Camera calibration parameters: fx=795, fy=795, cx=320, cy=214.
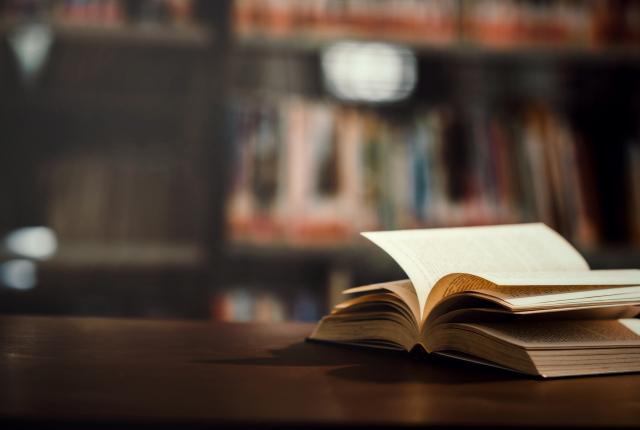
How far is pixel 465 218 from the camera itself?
6.24 ft

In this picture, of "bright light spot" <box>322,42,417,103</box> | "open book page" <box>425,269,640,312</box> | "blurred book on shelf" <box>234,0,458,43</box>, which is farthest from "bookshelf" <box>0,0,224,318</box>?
"open book page" <box>425,269,640,312</box>

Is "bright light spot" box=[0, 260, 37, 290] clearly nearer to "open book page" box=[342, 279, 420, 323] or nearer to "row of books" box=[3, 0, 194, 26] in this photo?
"row of books" box=[3, 0, 194, 26]

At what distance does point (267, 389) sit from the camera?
1.82ft

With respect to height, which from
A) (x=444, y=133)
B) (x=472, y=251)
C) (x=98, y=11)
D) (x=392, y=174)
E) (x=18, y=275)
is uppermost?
(x=98, y=11)

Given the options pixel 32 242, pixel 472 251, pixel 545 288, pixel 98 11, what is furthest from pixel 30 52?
pixel 545 288

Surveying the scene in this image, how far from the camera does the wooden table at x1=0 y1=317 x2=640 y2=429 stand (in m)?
0.46

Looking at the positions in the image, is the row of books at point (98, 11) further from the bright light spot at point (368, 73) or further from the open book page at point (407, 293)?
the open book page at point (407, 293)

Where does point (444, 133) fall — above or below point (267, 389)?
above

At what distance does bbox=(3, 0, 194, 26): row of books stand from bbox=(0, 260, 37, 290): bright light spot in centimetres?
60

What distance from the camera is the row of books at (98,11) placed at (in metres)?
1.93

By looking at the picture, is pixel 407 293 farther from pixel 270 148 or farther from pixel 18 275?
pixel 18 275

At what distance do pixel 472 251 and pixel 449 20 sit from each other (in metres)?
1.27

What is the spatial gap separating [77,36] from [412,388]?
1616mm

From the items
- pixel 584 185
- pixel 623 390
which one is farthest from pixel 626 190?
pixel 623 390
